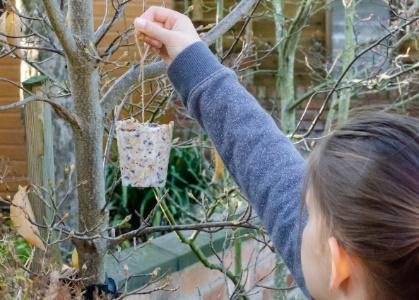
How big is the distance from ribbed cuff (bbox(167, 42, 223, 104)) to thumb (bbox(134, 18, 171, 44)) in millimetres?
49

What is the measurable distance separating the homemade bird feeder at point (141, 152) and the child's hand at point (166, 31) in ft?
0.72

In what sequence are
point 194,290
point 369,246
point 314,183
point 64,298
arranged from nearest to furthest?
point 369,246 → point 314,183 → point 64,298 → point 194,290

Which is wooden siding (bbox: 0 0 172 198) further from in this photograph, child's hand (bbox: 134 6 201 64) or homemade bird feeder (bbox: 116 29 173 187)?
child's hand (bbox: 134 6 201 64)

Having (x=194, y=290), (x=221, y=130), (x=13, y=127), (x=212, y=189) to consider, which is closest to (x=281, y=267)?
(x=194, y=290)

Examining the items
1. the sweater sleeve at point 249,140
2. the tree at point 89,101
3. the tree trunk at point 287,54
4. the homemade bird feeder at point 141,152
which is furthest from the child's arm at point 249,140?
the tree trunk at point 287,54

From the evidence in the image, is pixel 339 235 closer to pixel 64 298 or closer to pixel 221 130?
pixel 221 130

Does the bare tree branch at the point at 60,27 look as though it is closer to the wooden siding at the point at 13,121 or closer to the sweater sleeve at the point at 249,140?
the sweater sleeve at the point at 249,140

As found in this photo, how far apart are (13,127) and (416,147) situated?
16.6 ft

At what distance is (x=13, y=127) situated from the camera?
588 cm

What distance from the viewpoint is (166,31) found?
159cm

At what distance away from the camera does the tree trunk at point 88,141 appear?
1.99 meters

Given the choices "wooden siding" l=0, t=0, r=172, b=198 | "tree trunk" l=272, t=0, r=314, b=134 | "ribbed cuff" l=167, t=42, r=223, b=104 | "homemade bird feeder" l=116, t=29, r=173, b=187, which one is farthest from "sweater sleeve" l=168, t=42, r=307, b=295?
"wooden siding" l=0, t=0, r=172, b=198

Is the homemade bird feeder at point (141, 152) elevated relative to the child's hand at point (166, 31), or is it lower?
lower

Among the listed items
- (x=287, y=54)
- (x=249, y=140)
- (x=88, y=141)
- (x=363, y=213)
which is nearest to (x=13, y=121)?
(x=287, y=54)
